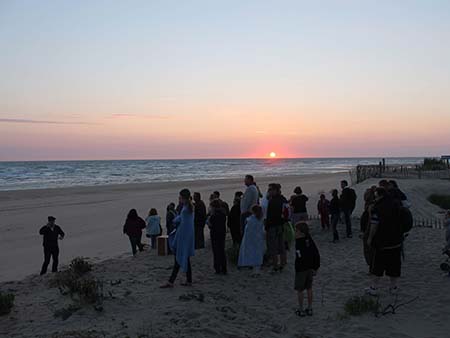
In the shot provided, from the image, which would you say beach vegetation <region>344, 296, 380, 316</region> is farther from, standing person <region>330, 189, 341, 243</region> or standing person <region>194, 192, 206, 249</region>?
standing person <region>330, 189, 341, 243</region>

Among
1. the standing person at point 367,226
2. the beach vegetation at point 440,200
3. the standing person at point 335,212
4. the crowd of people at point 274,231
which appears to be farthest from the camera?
the beach vegetation at point 440,200

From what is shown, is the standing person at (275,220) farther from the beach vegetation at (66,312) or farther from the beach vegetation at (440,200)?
the beach vegetation at (440,200)

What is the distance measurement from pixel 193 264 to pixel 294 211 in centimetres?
322

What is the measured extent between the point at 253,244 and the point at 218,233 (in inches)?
34.9

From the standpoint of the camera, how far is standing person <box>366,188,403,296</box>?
7.80m

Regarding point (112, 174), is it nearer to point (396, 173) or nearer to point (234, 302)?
point (396, 173)

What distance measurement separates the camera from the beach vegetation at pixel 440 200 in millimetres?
21223

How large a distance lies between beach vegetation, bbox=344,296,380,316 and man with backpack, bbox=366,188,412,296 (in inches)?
20.5

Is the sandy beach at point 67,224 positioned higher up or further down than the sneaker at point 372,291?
further down

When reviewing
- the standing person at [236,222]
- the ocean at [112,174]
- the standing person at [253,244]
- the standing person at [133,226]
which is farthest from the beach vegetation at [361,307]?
the ocean at [112,174]

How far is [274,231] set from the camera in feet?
32.0

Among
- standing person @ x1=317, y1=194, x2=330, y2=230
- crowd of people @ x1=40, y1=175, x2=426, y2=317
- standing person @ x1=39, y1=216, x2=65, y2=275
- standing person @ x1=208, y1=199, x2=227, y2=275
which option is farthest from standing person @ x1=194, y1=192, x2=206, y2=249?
standing person @ x1=317, y1=194, x2=330, y2=230

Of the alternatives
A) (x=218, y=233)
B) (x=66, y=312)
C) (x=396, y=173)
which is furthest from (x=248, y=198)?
(x=396, y=173)

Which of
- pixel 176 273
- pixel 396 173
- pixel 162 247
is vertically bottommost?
pixel 162 247
